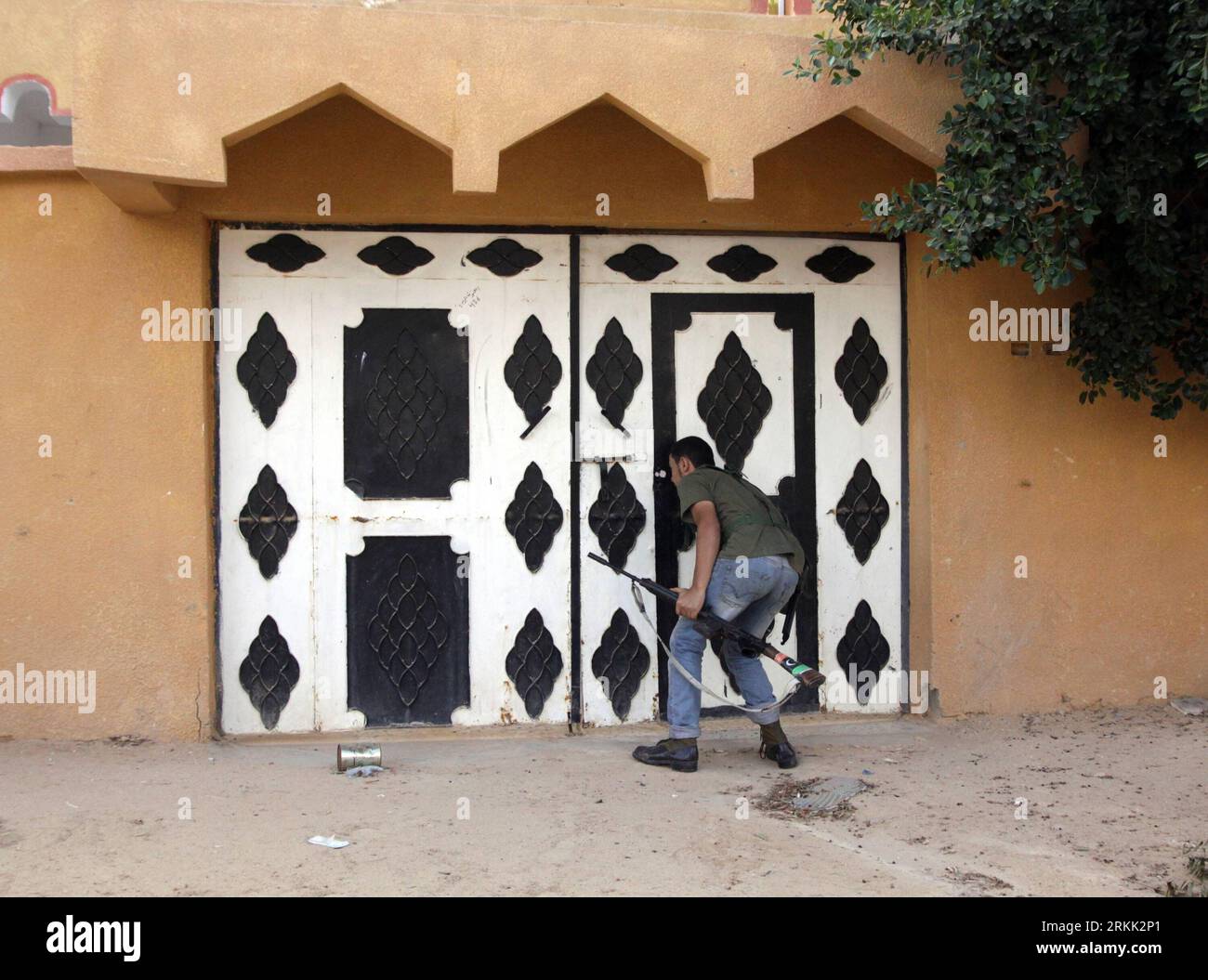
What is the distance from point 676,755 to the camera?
521 cm

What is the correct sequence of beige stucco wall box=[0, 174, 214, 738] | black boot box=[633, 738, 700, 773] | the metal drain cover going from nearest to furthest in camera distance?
the metal drain cover
black boot box=[633, 738, 700, 773]
beige stucco wall box=[0, 174, 214, 738]

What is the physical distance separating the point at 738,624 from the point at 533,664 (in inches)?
44.9

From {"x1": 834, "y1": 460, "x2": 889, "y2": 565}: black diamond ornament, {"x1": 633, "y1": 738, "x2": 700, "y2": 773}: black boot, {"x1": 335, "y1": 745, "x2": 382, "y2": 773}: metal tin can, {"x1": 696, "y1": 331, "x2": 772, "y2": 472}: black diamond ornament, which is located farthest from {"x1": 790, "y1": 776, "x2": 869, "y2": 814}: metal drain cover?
{"x1": 335, "y1": 745, "x2": 382, "y2": 773}: metal tin can

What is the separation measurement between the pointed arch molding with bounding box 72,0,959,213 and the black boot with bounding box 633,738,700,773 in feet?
7.95

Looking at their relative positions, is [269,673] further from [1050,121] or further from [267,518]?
[1050,121]

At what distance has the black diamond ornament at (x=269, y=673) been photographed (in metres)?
5.68

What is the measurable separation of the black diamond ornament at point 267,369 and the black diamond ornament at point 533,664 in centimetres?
161

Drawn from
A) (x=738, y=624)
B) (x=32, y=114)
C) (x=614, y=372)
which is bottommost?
(x=738, y=624)

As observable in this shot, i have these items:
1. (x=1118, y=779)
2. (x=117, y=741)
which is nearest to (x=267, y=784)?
(x=117, y=741)

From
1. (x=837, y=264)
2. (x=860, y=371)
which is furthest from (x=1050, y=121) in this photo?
(x=860, y=371)

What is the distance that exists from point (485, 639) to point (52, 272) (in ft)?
8.62

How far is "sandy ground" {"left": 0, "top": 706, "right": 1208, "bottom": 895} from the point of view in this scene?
3961 millimetres

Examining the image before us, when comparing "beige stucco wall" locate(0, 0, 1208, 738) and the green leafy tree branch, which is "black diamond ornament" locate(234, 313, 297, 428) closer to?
"beige stucco wall" locate(0, 0, 1208, 738)

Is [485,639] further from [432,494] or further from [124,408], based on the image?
[124,408]
